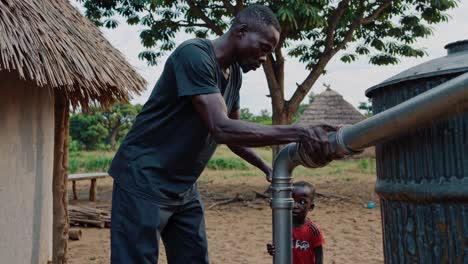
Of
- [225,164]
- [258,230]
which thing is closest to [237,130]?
[258,230]

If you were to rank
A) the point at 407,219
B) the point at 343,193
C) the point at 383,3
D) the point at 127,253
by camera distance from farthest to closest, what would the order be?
1. the point at 343,193
2. the point at 383,3
3. the point at 127,253
4. the point at 407,219

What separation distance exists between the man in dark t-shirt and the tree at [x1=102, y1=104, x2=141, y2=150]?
87.7 ft

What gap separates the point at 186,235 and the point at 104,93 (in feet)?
8.82

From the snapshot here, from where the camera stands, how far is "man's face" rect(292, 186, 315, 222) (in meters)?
3.12

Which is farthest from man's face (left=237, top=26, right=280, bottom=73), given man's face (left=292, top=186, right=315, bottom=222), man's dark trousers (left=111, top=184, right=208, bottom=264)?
man's face (left=292, top=186, right=315, bottom=222)

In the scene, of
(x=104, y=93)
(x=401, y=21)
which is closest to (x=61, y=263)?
(x=104, y=93)

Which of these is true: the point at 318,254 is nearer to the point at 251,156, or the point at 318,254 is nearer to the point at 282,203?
the point at 251,156

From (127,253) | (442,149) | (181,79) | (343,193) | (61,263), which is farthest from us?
(343,193)

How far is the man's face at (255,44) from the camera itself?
1853 millimetres

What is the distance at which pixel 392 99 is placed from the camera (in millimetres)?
1423

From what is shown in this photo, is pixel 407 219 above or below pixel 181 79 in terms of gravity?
below

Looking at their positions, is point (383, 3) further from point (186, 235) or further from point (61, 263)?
point (186, 235)

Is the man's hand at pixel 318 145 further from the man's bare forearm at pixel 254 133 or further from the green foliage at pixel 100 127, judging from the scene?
the green foliage at pixel 100 127

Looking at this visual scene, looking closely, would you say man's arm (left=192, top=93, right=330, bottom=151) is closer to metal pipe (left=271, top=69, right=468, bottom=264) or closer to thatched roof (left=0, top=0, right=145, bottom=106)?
metal pipe (left=271, top=69, right=468, bottom=264)
